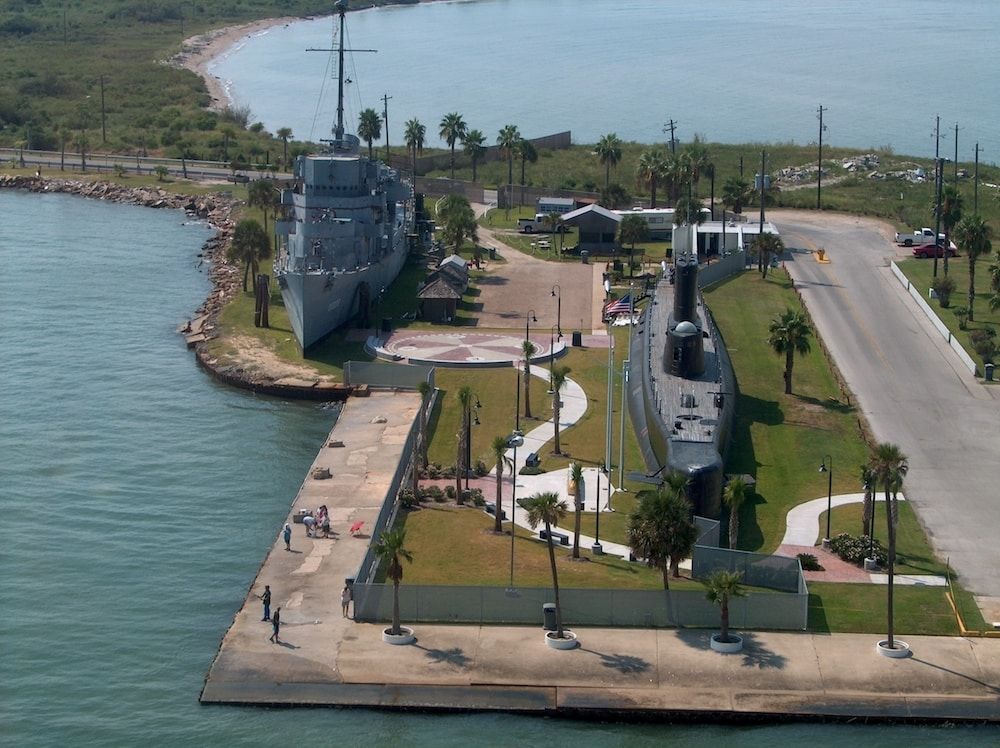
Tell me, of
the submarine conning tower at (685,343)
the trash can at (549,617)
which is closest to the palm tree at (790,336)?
the submarine conning tower at (685,343)

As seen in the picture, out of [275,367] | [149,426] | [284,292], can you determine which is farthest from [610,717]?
[284,292]

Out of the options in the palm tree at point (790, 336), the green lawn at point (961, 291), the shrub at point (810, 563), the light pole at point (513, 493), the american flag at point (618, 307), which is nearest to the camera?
the light pole at point (513, 493)

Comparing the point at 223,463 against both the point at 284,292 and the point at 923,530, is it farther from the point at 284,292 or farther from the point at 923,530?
the point at 923,530

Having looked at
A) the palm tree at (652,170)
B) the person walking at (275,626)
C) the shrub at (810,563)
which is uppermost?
the palm tree at (652,170)

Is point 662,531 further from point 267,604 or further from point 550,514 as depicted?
point 267,604

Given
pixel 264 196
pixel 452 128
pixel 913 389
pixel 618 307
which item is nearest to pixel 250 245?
pixel 264 196

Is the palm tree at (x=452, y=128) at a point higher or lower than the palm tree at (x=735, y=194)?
higher

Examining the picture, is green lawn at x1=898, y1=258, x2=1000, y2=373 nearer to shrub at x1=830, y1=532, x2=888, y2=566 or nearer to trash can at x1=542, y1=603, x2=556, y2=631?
shrub at x1=830, y1=532, x2=888, y2=566

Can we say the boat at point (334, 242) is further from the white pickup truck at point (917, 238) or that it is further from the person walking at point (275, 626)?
the white pickup truck at point (917, 238)
